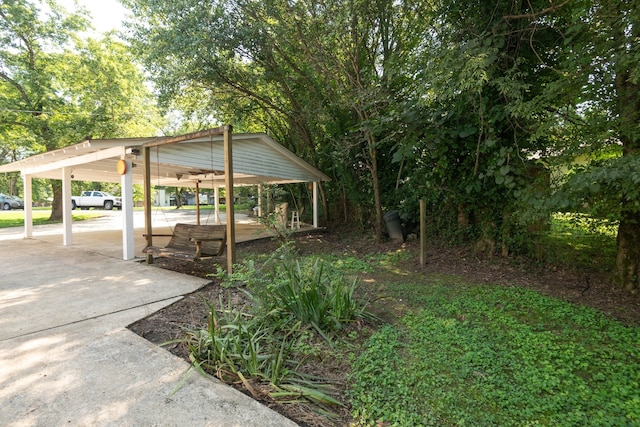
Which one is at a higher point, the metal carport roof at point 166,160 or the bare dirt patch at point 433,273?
the metal carport roof at point 166,160

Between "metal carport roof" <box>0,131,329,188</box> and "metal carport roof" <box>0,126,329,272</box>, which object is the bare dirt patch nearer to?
"metal carport roof" <box>0,126,329,272</box>

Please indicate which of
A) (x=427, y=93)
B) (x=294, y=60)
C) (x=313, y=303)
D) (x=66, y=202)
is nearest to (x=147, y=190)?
(x=66, y=202)

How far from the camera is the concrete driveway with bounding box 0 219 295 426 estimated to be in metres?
1.77

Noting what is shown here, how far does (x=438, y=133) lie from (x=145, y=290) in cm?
502

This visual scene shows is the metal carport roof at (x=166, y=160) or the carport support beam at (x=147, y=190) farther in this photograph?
the carport support beam at (x=147, y=190)

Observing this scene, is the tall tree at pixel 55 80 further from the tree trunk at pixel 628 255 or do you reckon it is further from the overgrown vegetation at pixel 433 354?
the tree trunk at pixel 628 255

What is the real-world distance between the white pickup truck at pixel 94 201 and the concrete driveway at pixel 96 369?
966 inches

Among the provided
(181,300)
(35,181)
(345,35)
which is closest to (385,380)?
(181,300)

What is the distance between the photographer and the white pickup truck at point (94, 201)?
24.2m

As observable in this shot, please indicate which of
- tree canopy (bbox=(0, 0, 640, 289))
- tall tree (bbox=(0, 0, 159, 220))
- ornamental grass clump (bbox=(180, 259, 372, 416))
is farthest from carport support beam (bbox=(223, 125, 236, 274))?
tall tree (bbox=(0, 0, 159, 220))

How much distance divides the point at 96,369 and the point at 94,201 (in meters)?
28.4

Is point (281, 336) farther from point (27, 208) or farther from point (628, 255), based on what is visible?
point (27, 208)

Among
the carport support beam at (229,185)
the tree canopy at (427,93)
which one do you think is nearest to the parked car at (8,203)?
the tree canopy at (427,93)

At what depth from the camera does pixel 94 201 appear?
25062mm
